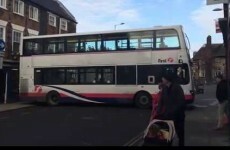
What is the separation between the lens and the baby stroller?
31.3 ft

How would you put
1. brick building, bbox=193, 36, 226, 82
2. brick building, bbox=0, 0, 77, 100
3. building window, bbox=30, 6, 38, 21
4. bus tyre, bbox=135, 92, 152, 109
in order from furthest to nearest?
1. brick building, bbox=193, 36, 226, 82
2. building window, bbox=30, 6, 38, 21
3. brick building, bbox=0, 0, 77, 100
4. bus tyre, bbox=135, 92, 152, 109

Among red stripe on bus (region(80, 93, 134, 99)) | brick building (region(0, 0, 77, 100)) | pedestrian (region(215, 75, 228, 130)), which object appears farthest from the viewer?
brick building (region(0, 0, 77, 100))

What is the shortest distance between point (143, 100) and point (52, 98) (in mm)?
6010

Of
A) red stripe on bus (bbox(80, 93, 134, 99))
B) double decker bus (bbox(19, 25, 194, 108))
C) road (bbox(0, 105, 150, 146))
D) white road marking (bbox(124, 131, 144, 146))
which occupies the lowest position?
white road marking (bbox(124, 131, 144, 146))

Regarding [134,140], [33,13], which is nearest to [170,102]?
[134,140]

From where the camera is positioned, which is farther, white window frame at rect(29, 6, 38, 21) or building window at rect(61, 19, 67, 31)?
building window at rect(61, 19, 67, 31)

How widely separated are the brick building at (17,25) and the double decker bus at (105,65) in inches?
151

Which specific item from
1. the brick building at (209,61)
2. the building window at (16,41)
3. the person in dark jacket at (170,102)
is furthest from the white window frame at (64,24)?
the brick building at (209,61)

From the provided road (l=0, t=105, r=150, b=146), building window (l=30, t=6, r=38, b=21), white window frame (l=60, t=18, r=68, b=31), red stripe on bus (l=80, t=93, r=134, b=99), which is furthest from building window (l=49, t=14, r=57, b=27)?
road (l=0, t=105, r=150, b=146)

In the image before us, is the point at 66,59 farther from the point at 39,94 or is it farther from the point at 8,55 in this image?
the point at 8,55

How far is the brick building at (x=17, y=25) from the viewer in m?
32.2

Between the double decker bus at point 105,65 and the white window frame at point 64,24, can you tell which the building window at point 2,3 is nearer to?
the double decker bus at point 105,65

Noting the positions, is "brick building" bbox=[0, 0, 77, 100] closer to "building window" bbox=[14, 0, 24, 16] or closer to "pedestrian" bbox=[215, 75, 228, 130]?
"building window" bbox=[14, 0, 24, 16]

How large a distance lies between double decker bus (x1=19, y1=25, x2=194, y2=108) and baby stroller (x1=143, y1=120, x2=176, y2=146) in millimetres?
13848
